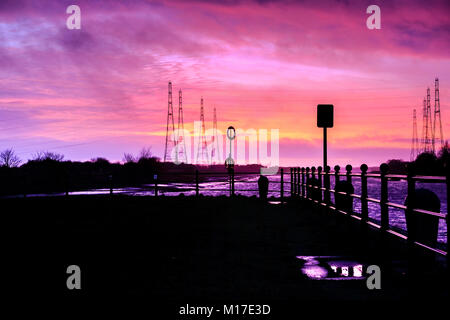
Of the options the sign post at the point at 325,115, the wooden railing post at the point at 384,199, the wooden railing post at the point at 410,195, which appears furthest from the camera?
the sign post at the point at 325,115

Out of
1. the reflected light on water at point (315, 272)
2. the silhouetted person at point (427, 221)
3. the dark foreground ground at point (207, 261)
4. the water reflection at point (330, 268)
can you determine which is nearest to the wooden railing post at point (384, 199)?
the dark foreground ground at point (207, 261)

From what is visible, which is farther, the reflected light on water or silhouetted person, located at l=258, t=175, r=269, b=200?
silhouetted person, located at l=258, t=175, r=269, b=200

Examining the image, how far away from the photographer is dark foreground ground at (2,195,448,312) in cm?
591

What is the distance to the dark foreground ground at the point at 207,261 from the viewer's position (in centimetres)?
591

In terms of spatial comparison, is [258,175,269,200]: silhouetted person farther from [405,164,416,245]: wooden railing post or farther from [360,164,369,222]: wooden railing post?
[405,164,416,245]: wooden railing post

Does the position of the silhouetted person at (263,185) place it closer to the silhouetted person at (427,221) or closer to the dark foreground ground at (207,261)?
the dark foreground ground at (207,261)

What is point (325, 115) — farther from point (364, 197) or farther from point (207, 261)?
point (207, 261)

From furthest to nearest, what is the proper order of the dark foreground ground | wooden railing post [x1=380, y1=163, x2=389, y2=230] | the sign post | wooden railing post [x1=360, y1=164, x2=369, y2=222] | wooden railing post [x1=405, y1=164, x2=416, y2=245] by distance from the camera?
the sign post < wooden railing post [x1=360, y1=164, x2=369, y2=222] < wooden railing post [x1=380, y1=163, x2=389, y2=230] < wooden railing post [x1=405, y1=164, x2=416, y2=245] < the dark foreground ground

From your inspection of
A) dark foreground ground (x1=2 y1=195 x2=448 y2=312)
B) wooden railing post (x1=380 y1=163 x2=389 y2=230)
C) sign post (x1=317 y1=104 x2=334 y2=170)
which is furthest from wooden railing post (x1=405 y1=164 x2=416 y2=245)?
sign post (x1=317 y1=104 x2=334 y2=170)

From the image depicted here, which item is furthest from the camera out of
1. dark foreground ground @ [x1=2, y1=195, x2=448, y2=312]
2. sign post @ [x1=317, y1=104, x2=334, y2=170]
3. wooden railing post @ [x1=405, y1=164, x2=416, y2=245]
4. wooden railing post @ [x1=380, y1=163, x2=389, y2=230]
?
sign post @ [x1=317, y1=104, x2=334, y2=170]

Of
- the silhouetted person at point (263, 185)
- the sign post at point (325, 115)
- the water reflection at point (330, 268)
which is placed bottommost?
the water reflection at point (330, 268)

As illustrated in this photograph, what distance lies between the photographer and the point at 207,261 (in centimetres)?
812

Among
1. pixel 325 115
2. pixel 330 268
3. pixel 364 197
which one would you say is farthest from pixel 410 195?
pixel 325 115
